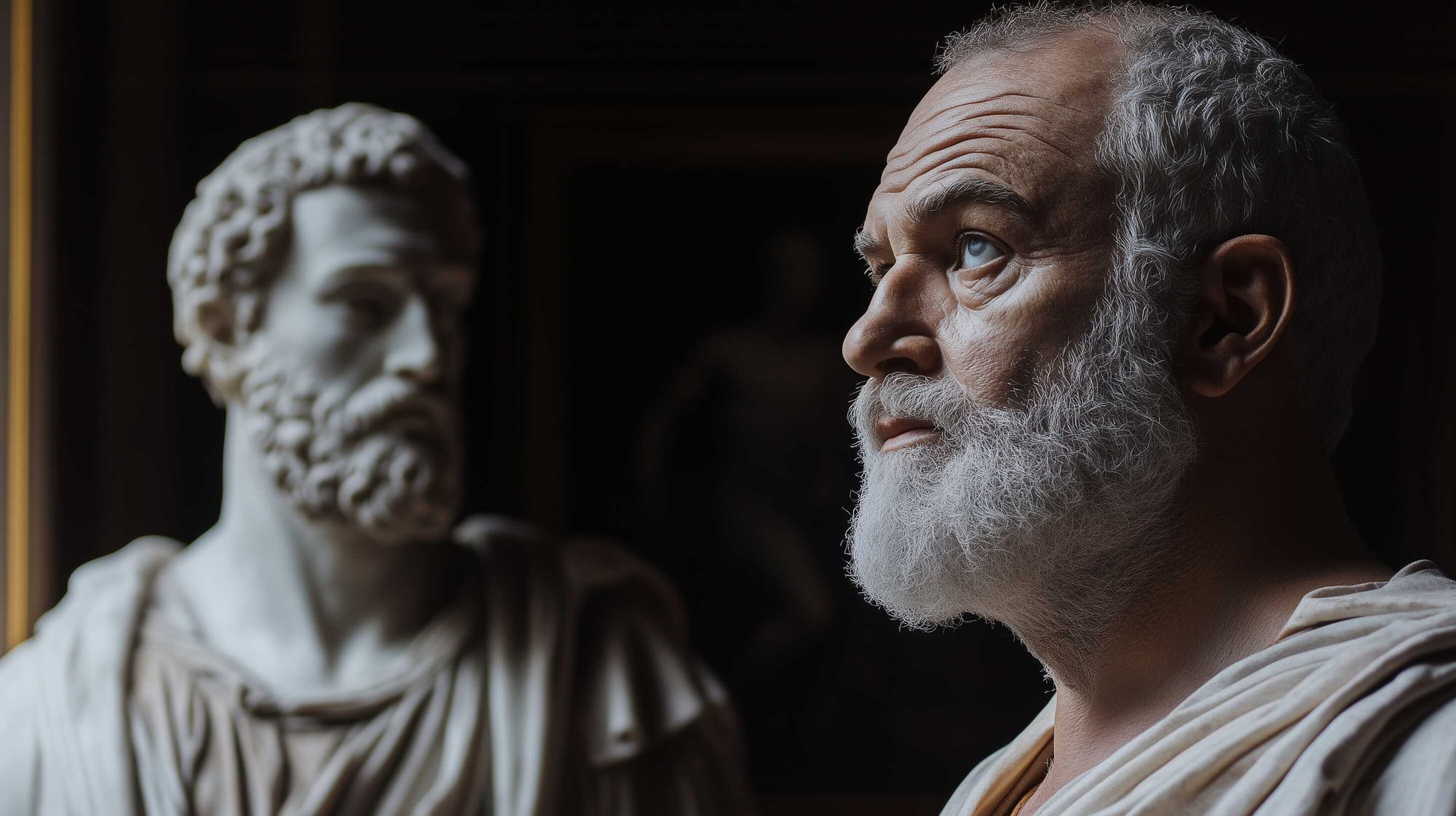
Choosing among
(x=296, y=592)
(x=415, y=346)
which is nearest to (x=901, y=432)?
(x=415, y=346)

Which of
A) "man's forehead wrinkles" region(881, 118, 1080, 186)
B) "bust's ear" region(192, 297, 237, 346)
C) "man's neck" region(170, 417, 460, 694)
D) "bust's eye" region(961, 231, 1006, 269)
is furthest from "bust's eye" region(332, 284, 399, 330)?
"bust's eye" region(961, 231, 1006, 269)

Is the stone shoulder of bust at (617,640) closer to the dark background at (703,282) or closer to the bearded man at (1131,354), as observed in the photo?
the dark background at (703,282)

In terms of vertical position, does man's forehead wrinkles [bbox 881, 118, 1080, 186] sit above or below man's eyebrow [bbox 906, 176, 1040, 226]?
above

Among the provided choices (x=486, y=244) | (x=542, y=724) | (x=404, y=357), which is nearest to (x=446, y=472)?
(x=404, y=357)

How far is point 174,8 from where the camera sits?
5297 millimetres

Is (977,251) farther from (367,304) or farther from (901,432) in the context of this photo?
(367,304)

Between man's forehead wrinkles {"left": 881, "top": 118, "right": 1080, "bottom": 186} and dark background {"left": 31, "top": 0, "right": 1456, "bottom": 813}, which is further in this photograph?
dark background {"left": 31, "top": 0, "right": 1456, "bottom": 813}

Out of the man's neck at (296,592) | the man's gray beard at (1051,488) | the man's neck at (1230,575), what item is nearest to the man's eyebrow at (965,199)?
the man's gray beard at (1051,488)

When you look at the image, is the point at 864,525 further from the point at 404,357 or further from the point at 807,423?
the point at 807,423

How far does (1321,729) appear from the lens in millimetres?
1402

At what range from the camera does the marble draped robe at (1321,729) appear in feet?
4.46

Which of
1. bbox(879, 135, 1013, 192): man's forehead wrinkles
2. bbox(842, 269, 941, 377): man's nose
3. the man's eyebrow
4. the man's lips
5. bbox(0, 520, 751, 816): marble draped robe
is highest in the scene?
bbox(879, 135, 1013, 192): man's forehead wrinkles

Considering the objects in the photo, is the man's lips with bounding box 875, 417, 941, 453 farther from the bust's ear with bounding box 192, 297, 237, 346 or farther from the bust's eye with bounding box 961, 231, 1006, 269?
the bust's ear with bounding box 192, 297, 237, 346

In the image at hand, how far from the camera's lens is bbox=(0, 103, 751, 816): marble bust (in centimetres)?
379
